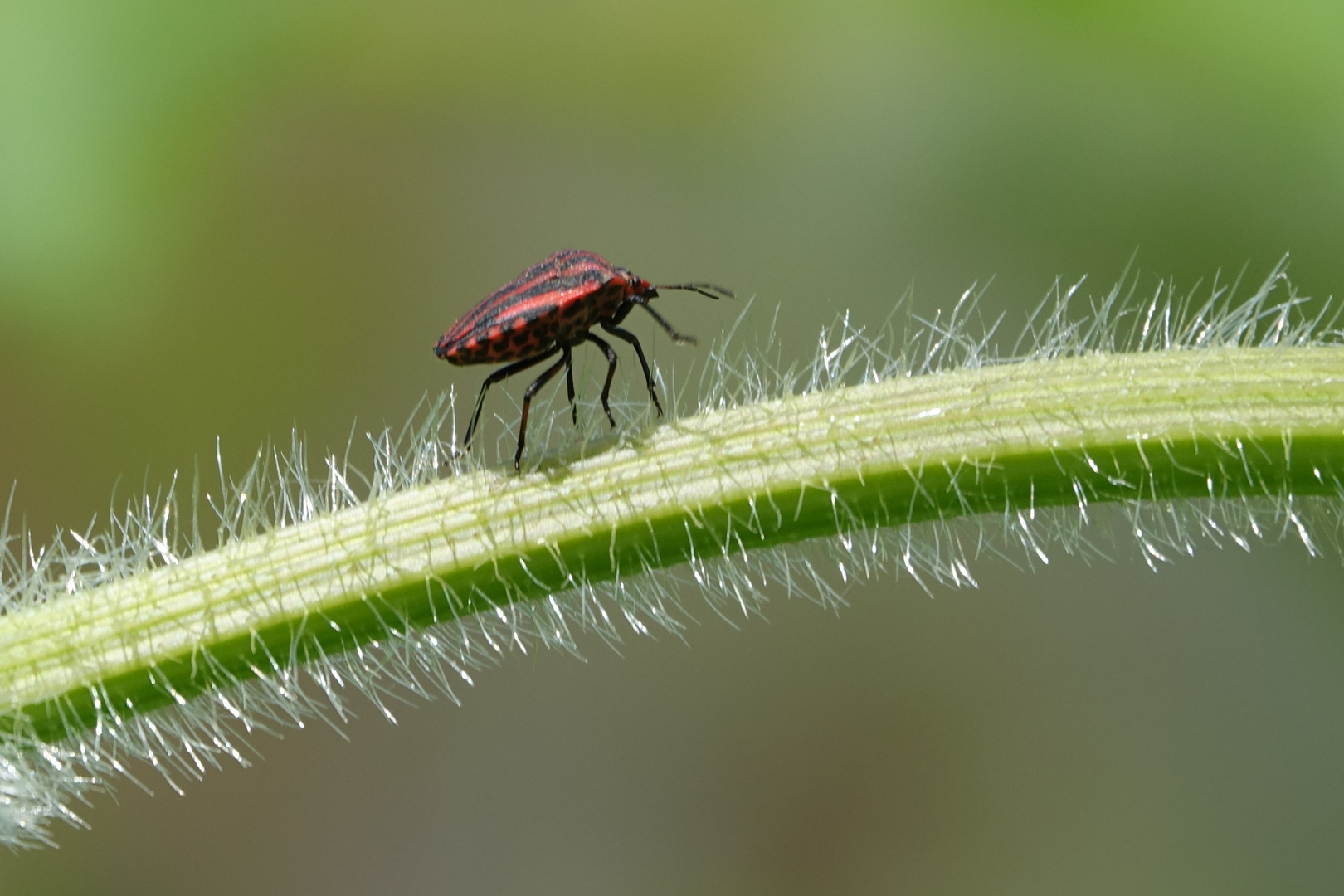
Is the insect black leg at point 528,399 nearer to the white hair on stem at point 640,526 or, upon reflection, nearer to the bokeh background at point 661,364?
the white hair on stem at point 640,526

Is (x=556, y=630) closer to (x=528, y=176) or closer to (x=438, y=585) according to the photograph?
(x=438, y=585)

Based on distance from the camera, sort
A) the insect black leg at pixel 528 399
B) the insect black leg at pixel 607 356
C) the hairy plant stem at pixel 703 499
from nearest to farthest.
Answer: the hairy plant stem at pixel 703 499 < the insect black leg at pixel 528 399 < the insect black leg at pixel 607 356

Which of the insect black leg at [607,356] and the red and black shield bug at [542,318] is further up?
the red and black shield bug at [542,318]

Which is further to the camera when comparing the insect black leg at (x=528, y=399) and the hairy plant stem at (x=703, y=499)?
the insect black leg at (x=528, y=399)

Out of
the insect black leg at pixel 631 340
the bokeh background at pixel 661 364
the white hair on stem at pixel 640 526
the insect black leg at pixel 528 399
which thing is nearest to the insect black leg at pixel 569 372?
the insect black leg at pixel 528 399

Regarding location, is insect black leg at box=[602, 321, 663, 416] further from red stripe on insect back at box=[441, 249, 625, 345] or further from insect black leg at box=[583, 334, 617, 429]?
red stripe on insect back at box=[441, 249, 625, 345]

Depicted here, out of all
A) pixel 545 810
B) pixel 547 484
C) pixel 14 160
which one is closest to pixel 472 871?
pixel 545 810

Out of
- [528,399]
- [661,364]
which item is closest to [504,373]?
[528,399]

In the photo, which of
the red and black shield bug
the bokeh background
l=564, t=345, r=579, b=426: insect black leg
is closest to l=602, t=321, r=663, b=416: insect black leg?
the red and black shield bug
